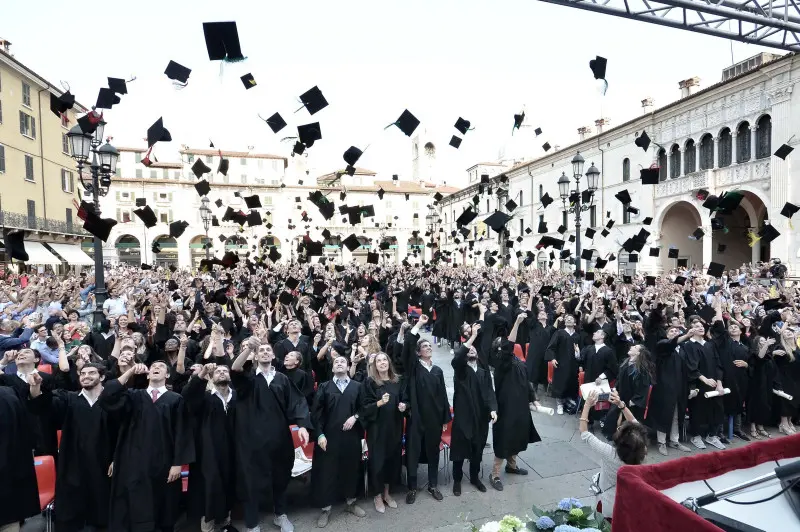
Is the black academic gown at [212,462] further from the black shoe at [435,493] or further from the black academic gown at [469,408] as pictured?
the black academic gown at [469,408]

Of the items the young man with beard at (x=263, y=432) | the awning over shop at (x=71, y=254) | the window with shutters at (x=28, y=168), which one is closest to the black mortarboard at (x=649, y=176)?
the young man with beard at (x=263, y=432)

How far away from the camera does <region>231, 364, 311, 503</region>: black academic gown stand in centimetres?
481

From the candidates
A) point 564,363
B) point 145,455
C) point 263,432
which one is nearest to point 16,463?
point 145,455

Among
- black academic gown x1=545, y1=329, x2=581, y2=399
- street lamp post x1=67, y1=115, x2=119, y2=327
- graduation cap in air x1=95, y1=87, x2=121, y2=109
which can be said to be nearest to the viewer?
black academic gown x1=545, y1=329, x2=581, y2=399

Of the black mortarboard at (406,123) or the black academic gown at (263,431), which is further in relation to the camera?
the black mortarboard at (406,123)

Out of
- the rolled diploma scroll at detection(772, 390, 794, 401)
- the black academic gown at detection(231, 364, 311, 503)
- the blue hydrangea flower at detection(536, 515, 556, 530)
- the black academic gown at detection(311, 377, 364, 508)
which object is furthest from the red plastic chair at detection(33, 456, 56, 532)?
the rolled diploma scroll at detection(772, 390, 794, 401)

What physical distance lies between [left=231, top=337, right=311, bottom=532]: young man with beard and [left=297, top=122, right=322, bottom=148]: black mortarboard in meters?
6.56

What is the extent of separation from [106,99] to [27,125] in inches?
1101

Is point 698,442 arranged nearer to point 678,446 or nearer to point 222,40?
point 678,446

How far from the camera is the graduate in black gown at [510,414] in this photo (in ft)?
19.2

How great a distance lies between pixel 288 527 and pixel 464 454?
206 centimetres

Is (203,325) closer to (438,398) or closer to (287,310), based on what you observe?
(287,310)

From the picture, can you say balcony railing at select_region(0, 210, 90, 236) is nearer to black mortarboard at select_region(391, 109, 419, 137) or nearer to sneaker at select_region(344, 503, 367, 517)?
black mortarboard at select_region(391, 109, 419, 137)

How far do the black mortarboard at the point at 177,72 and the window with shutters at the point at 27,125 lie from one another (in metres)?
27.7
